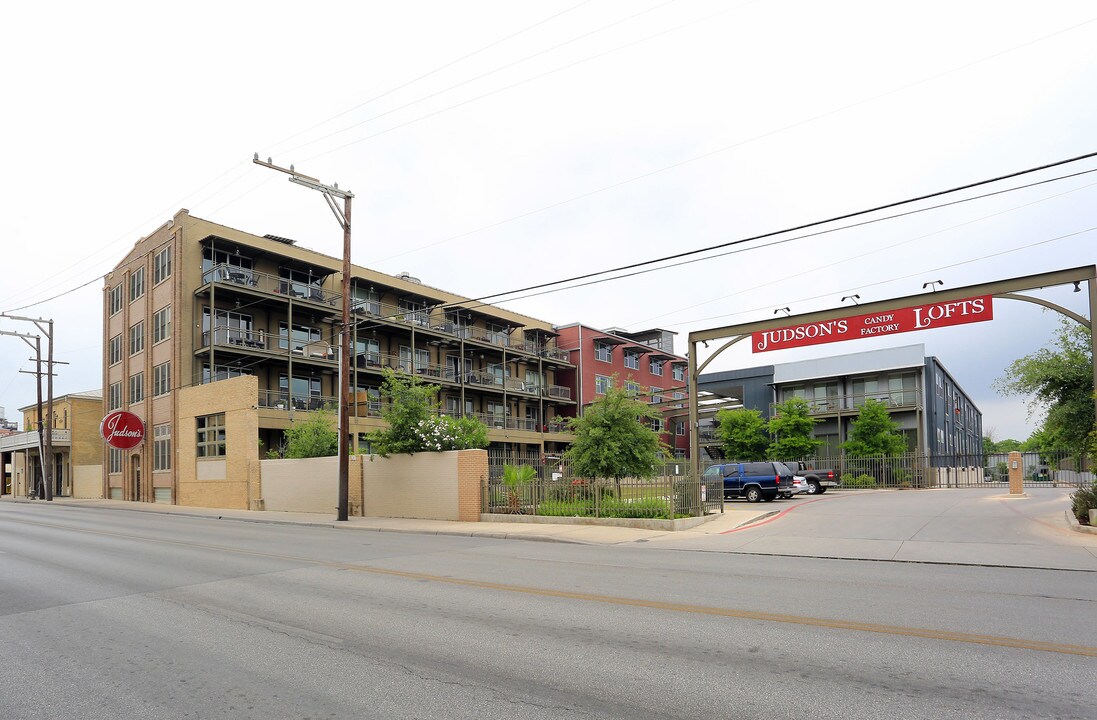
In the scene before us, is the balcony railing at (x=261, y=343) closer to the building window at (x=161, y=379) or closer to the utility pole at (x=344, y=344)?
the building window at (x=161, y=379)

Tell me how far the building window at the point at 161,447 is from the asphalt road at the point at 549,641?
29.6m

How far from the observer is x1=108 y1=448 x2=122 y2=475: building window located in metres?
45.4

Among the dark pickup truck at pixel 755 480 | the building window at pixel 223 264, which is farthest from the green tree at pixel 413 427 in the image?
the building window at pixel 223 264

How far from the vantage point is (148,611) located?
8672mm

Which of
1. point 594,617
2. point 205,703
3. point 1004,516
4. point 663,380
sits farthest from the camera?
point 663,380

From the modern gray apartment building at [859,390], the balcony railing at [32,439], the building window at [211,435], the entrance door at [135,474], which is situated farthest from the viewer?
the balcony railing at [32,439]

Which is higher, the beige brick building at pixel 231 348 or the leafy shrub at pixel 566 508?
the beige brick building at pixel 231 348

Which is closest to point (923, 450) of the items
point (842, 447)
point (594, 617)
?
point (842, 447)

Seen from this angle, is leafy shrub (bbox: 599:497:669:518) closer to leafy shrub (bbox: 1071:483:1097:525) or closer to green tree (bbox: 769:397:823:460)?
leafy shrub (bbox: 1071:483:1097:525)

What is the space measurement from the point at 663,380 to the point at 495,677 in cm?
6405

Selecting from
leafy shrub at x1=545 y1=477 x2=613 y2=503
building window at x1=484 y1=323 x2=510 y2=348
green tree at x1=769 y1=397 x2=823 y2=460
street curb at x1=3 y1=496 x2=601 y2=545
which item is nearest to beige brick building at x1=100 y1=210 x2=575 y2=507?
street curb at x1=3 y1=496 x2=601 y2=545

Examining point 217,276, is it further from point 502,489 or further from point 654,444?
point 654,444

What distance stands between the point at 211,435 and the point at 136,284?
13.3m

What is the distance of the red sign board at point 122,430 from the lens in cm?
4031
